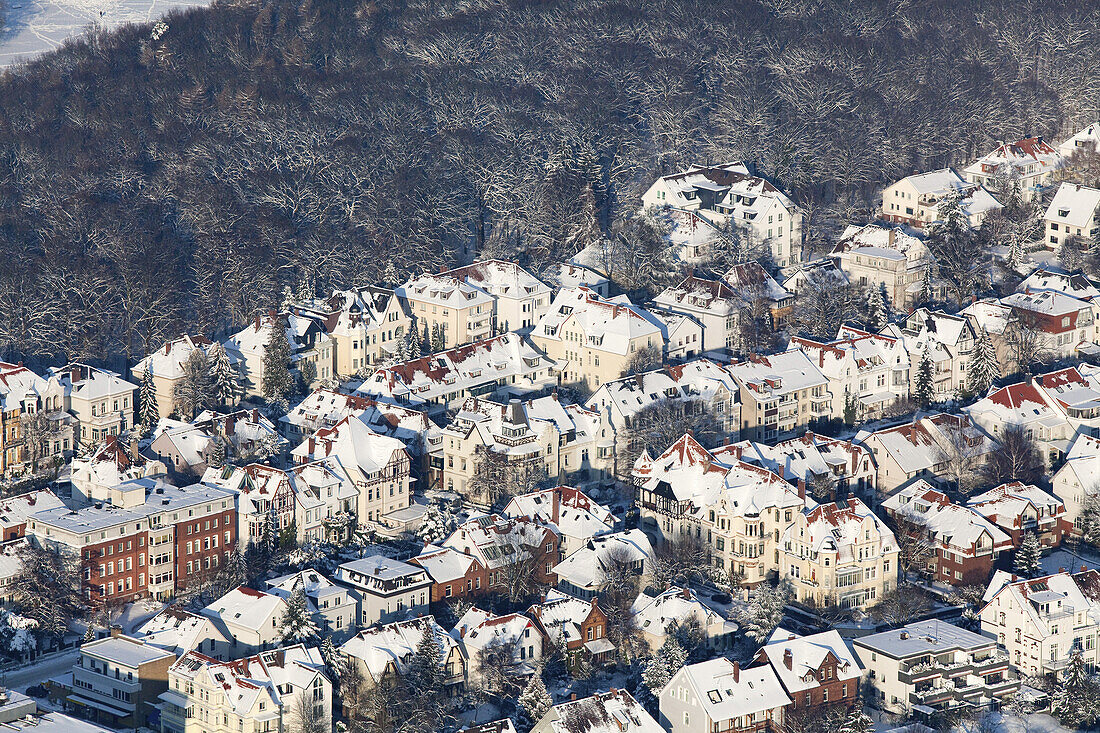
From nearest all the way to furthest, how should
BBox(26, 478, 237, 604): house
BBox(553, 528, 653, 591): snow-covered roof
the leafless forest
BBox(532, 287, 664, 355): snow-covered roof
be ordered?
1. BBox(553, 528, 653, 591): snow-covered roof
2. BBox(26, 478, 237, 604): house
3. BBox(532, 287, 664, 355): snow-covered roof
4. the leafless forest

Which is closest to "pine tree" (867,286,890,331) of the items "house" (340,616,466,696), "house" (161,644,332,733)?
"house" (340,616,466,696)

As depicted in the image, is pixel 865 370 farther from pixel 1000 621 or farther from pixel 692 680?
pixel 692 680

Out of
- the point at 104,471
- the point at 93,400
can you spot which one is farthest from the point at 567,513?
the point at 93,400

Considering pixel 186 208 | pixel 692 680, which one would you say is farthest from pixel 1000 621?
pixel 186 208

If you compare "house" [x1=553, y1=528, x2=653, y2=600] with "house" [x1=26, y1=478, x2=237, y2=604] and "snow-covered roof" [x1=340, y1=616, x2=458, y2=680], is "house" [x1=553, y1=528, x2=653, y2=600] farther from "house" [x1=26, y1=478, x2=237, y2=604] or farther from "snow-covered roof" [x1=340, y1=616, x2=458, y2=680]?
"house" [x1=26, y1=478, x2=237, y2=604]

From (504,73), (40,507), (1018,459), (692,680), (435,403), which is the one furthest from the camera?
(504,73)

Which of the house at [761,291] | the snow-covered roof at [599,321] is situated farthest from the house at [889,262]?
the snow-covered roof at [599,321]
